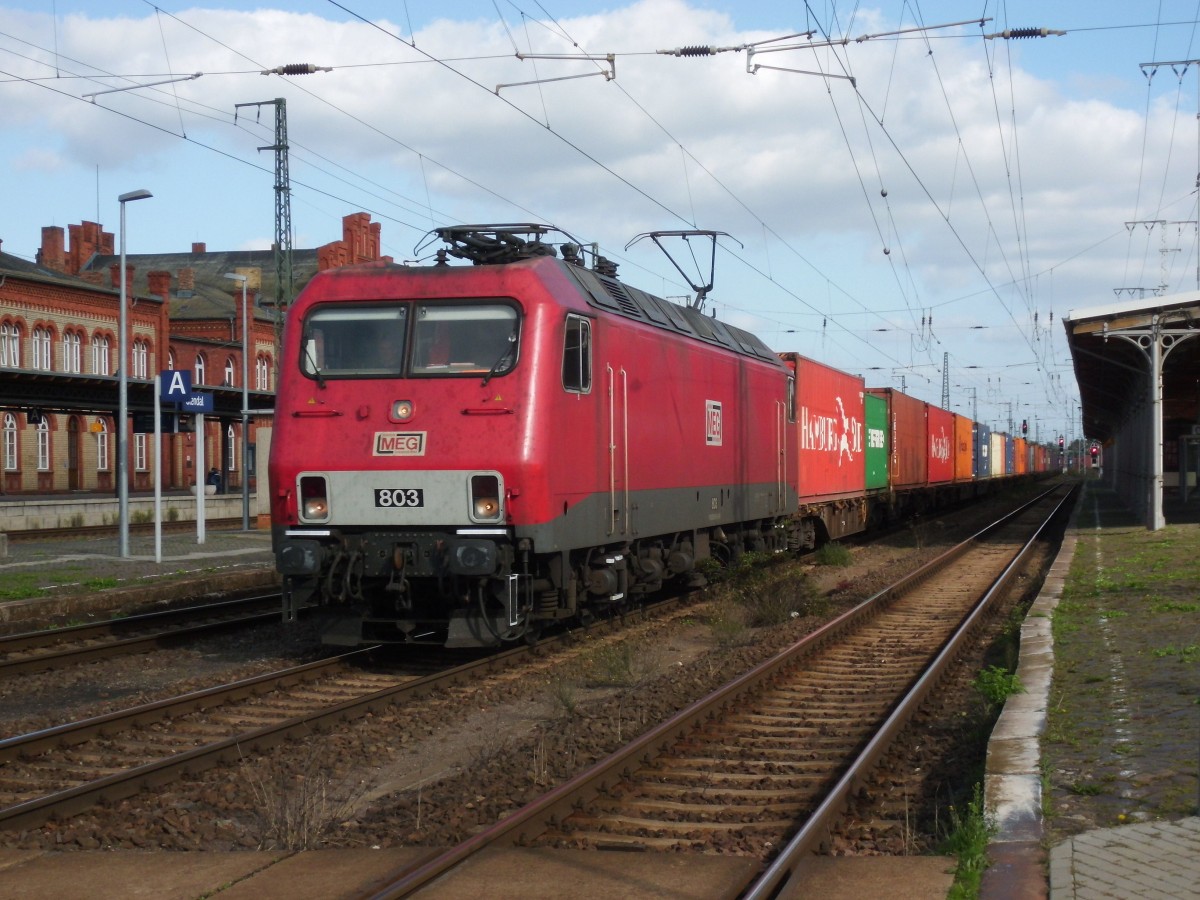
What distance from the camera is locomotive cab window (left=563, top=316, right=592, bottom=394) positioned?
36.7ft

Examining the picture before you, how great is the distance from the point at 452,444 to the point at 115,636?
5173 mm

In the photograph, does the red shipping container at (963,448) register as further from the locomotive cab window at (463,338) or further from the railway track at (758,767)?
the locomotive cab window at (463,338)

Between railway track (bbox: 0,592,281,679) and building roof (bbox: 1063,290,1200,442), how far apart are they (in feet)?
59.6

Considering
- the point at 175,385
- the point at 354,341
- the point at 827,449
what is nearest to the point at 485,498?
the point at 354,341

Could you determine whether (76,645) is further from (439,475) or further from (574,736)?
(574,736)

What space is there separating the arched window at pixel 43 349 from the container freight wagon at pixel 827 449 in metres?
32.7

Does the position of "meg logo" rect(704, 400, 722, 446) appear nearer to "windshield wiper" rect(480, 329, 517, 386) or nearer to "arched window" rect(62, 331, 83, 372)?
"windshield wiper" rect(480, 329, 517, 386)

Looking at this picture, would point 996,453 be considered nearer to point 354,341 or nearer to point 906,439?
point 906,439

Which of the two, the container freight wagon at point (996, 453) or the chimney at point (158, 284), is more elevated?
the chimney at point (158, 284)

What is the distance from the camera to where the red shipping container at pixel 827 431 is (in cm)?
2188

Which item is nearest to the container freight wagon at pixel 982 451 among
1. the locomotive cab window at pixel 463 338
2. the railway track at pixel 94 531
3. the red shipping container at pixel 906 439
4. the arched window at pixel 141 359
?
the red shipping container at pixel 906 439

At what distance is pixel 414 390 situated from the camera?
10.9 m

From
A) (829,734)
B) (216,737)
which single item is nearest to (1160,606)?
(829,734)

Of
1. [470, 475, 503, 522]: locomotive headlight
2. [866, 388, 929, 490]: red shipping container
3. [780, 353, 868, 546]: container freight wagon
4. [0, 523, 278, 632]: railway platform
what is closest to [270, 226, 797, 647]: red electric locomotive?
[470, 475, 503, 522]: locomotive headlight
